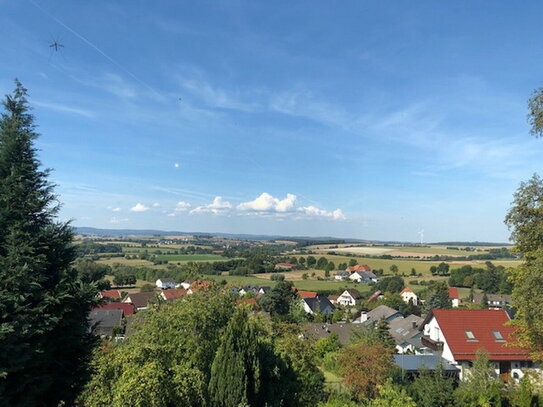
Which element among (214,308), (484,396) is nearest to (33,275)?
(214,308)

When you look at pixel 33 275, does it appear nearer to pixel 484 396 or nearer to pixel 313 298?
pixel 484 396

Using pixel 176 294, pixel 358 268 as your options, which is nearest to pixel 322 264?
pixel 358 268

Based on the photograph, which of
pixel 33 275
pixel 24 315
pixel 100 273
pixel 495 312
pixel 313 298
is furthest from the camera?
pixel 313 298

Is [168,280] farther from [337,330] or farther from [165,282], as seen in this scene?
[337,330]

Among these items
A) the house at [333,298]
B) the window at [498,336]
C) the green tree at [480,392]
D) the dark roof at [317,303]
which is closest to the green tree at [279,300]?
the dark roof at [317,303]

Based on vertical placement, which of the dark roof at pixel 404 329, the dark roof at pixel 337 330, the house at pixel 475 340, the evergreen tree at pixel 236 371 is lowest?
the dark roof at pixel 337 330

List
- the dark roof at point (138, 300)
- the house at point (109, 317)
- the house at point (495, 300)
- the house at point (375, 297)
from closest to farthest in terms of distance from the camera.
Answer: the house at point (109, 317) < the dark roof at point (138, 300) < the house at point (495, 300) < the house at point (375, 297)

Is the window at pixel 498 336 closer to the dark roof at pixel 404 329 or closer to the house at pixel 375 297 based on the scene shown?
the dark roof at pixel 404 329
